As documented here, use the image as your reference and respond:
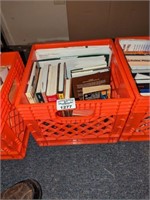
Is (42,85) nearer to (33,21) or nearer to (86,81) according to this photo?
(86,81)

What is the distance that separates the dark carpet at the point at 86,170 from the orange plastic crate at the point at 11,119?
0.07 metres

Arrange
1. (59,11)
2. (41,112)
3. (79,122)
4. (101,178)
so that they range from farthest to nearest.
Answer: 1. (59,11)
2. (101,178)
3. (79,122)
4. (41,112)

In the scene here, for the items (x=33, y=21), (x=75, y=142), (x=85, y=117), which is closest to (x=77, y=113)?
(x=85, y=117)

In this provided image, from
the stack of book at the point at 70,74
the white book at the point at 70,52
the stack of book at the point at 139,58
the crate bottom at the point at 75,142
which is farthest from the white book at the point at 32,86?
the stack of book at the point at 139,58

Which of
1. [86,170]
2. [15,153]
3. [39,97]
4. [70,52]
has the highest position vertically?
[70,52]

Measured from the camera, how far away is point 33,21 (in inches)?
49.0

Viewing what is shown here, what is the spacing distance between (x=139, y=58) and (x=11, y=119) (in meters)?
0.71

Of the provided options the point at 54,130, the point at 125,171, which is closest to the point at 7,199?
the point at 54,130

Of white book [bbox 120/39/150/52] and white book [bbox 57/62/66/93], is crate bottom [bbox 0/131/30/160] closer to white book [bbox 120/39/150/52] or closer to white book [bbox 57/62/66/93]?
white book [bbox 57/62/66/93]

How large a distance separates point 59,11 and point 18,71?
1.81 ft

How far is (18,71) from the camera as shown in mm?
948

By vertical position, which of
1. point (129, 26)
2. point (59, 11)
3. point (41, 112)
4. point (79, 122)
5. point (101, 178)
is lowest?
point (101, 178)

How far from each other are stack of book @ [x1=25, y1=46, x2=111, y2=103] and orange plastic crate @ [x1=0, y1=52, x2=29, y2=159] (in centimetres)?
10

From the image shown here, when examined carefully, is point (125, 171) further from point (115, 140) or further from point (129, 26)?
point (129, 26)
